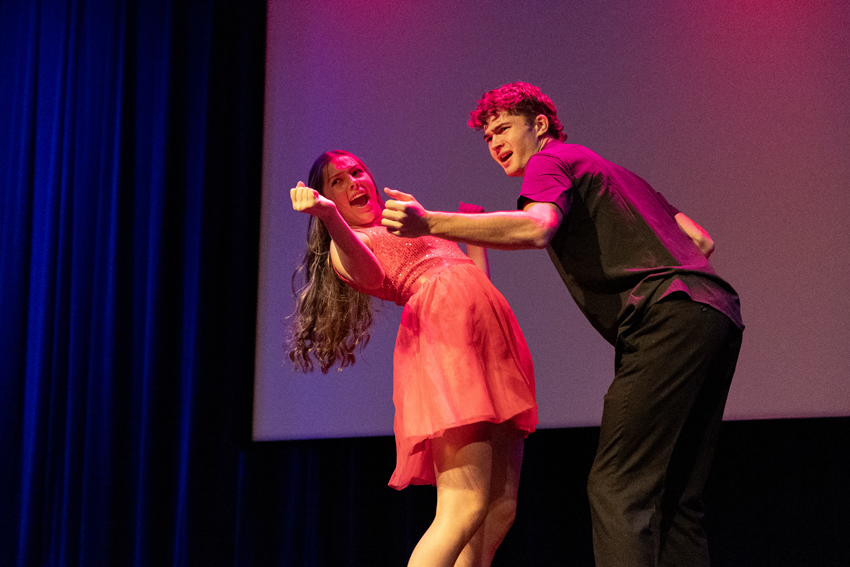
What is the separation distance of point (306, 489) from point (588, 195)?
1.68 m

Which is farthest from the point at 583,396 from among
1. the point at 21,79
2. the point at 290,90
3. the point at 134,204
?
the point at 21,79

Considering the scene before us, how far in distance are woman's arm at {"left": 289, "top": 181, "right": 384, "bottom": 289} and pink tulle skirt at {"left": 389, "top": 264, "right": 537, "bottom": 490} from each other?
15cm

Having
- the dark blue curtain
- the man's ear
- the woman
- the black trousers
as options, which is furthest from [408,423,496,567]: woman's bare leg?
the dark blue curtain

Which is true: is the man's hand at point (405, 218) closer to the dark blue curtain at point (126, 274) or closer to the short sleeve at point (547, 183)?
the short sleeve at point (547, 183)

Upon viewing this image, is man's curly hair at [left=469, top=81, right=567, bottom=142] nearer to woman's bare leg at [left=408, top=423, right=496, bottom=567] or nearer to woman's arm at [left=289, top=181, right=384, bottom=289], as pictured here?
woman's arm at [left=289, top=181, right=384, bottom=289]

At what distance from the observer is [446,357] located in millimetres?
1528

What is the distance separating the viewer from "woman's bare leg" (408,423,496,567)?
54.7 inches

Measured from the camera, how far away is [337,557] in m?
2.45

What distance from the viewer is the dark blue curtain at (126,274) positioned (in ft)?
7.66

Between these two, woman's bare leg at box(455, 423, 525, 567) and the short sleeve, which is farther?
woman's bare leg at box(455, 423, 525, 567)

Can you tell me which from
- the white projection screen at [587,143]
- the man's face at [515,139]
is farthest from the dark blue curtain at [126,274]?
the man's face at [515,139]

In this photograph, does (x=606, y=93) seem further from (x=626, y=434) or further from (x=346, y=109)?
(x=626, y=434)

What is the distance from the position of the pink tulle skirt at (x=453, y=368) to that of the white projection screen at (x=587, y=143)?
82 cm

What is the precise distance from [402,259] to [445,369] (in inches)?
14.8
